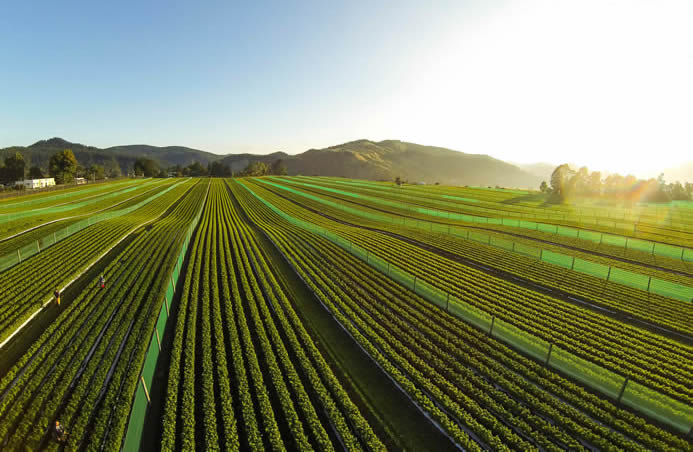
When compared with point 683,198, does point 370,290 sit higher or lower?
lower

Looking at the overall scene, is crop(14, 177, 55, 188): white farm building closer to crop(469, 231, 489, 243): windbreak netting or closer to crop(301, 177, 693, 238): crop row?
crop(301, 177, 693, 238): crop row

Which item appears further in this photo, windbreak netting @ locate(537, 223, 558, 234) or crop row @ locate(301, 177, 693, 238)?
crop row @ locate(301, 177, 693, 238)

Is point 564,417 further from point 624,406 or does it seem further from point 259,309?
point 259,309

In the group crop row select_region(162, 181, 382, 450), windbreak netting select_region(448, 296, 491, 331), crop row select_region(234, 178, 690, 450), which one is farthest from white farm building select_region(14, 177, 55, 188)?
windbreak netting select_region(448, 296, 491, 331)

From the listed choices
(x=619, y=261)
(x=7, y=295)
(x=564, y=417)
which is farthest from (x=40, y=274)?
(x=619, y=261)

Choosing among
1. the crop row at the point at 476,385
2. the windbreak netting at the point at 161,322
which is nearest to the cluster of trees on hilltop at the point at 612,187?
the crop row at the point at 476,385

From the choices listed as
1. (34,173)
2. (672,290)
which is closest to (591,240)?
(672,290)
